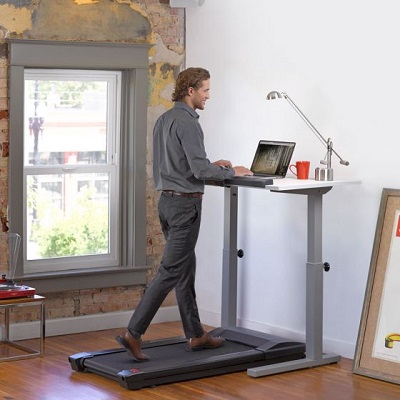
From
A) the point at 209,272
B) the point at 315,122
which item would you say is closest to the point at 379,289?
the point at 315,122

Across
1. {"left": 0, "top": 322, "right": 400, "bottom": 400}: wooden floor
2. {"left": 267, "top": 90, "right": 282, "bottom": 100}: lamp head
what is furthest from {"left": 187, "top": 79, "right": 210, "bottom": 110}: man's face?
{"left": 0, "top": 322, "right": 400, "bottom": 400}: wooden floor

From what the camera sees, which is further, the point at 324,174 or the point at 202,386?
the point at 324,174

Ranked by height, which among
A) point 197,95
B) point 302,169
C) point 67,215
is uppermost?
point 197,95

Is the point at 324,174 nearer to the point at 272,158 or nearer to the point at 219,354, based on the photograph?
the point at 272,158

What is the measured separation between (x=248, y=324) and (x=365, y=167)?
1698 mm

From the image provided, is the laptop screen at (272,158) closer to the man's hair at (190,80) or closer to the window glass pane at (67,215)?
the man's hair at (190,80)

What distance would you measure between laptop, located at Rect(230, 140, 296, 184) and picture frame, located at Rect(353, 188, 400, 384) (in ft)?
2.25

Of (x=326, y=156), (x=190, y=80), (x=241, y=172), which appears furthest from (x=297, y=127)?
(x=190, y=80)

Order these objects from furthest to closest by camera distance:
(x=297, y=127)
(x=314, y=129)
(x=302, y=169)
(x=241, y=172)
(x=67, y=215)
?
(x=67, y=215) < (x=297, y=127) < (x=314, y=129) < (x=302, y=169) < (x=241, y=172)

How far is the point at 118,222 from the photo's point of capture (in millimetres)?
8055

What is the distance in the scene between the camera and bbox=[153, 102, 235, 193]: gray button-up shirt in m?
6.36

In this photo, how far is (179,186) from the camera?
6.50 metres

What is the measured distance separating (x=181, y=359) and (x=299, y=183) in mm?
1379

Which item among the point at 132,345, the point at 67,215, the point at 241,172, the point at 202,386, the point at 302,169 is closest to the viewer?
the point at 202,386
